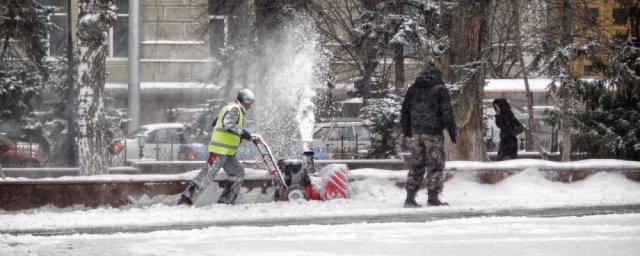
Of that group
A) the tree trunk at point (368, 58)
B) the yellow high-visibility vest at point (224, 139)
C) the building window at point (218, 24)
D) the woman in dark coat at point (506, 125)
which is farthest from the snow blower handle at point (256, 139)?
the building window at point (218, 24)

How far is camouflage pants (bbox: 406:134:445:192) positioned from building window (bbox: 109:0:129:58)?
80.9 ft

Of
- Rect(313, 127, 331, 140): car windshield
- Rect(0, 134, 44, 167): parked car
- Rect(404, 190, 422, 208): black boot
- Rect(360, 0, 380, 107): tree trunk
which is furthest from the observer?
Rect(313, 127, 331, 140): car windshield

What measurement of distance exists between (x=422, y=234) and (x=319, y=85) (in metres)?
17.1

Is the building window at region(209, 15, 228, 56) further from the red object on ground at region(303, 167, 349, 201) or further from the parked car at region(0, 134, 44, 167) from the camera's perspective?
the red object on ground at region(303, 167, 349, 201)

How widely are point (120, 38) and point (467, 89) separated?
Answer: 20541 mm

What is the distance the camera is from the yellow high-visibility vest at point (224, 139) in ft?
45.7

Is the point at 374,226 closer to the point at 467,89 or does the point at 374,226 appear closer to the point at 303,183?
the point at 303,183

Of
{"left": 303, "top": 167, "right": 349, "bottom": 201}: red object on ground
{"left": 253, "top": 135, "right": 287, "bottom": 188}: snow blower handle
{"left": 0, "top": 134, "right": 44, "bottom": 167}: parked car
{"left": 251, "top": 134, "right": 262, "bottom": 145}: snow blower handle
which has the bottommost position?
{"left": 0, "top": 134, "right": 44, "bottom": 167}: parked car

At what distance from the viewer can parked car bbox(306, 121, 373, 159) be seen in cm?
2484

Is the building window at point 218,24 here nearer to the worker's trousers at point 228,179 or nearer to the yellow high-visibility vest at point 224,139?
the yellow high-visibility vest at point 224,139

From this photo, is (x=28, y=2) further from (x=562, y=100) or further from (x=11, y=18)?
(x=562, y=100)

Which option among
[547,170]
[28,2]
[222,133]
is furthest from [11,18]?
[547,170]

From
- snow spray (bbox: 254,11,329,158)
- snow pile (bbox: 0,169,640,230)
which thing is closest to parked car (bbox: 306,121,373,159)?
snow spray (bbox: 254,11,329,158)

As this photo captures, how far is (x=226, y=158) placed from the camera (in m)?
14.0
